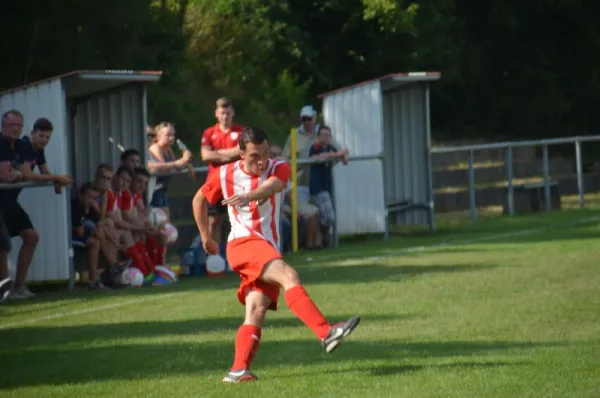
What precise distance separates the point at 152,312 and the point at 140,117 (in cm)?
604

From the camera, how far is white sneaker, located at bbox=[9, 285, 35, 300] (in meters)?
16.8

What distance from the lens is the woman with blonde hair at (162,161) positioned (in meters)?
19.6

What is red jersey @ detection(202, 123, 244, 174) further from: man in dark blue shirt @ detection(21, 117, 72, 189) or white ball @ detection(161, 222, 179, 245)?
man in dark blue shirt @ detection(21, 117, 72, 189)

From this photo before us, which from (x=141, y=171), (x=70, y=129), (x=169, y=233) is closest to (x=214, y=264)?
(x=169, y=233)

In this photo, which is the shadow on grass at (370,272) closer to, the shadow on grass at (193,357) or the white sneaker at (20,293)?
the white sneaker at (20,293)

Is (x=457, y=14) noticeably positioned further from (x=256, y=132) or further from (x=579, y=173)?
(x=256, y=132)

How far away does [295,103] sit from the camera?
35562 millimetres

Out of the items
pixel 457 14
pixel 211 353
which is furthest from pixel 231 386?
pixel 457 14

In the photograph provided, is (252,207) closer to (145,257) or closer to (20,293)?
(20,293)

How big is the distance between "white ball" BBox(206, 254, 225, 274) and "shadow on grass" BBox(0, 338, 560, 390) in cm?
641

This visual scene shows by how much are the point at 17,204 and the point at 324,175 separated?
262 inches

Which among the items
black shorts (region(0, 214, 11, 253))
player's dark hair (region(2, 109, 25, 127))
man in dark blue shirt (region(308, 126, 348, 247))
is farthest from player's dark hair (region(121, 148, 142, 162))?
man in dark blue shirt (region(308, 126, 348, 247))

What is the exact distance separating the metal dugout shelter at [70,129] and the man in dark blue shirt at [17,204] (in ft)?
2.36

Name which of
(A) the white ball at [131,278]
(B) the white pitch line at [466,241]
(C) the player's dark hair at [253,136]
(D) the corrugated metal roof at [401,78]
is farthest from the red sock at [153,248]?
(C) the player's dark hair at [253,136]
